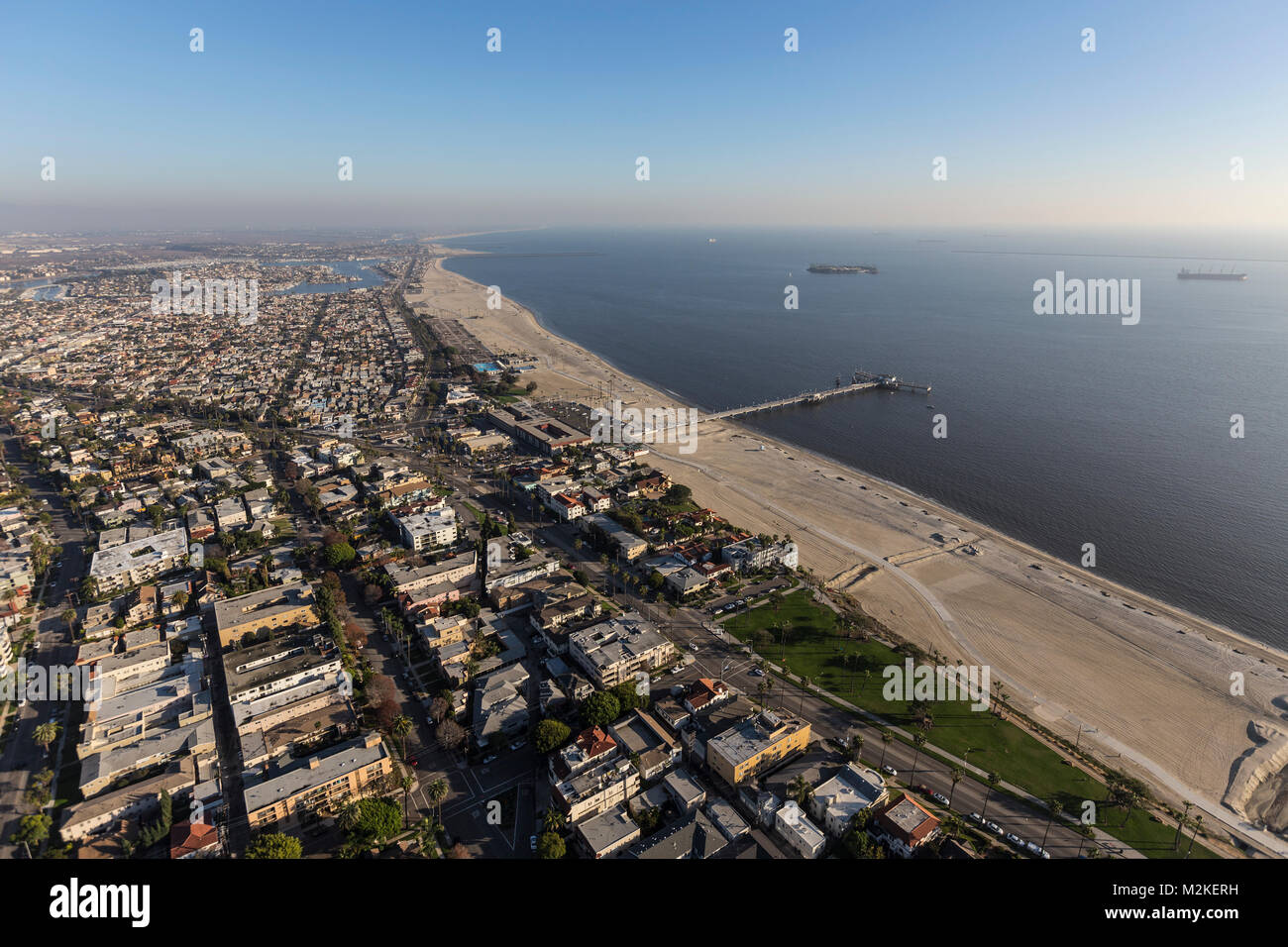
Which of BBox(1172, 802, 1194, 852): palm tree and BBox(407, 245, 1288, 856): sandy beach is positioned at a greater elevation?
BBox(407, 245, 1288, 856): sandy beach

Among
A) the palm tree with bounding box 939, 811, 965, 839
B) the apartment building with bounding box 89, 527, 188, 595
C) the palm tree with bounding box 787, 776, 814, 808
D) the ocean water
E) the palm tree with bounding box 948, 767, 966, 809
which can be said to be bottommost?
the palm tree with bounding box 939, 811, 965, 839

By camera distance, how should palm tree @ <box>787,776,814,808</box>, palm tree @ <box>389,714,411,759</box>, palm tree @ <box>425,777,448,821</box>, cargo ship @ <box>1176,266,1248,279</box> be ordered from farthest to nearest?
cargo ship @ <box>1176,266,1248,279</box>
palm tree @ <box>389,714,411,759</box>
palm tree @ <box>787,776,814,808</box>
palm tree @ <box>425,777,448,821</box>

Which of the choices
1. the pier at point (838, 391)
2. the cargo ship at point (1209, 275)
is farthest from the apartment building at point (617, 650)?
the cargo ship at point (1209, 275)

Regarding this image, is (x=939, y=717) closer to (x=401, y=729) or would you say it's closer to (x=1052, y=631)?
(x=1052, y=631)

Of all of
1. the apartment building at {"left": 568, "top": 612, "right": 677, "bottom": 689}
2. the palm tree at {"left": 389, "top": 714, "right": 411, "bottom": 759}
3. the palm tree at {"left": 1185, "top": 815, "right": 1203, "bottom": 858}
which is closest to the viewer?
the palm tree at {"left": 1185, "top": 815, "right": 1203, "bottom": 858}

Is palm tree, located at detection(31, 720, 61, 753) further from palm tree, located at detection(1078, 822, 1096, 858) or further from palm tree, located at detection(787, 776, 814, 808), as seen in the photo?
palm tree, located at detection(1078, 822, 1096, 858)

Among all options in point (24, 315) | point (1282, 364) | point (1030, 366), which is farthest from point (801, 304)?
point (24, 315)

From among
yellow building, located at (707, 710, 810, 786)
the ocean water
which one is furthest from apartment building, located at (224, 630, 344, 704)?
the ocean water

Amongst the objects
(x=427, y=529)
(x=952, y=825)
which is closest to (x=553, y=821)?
(x=952, y=825)
